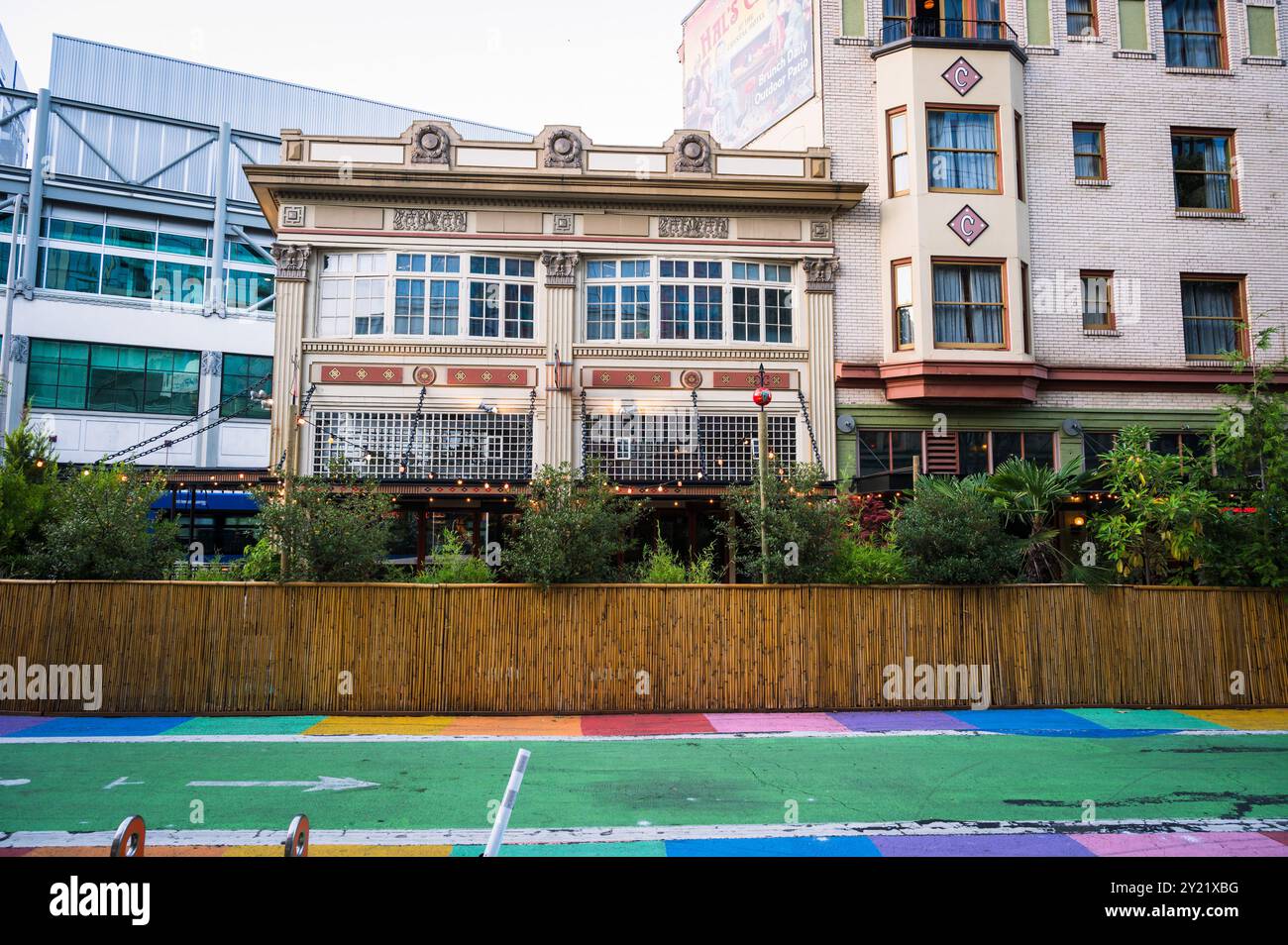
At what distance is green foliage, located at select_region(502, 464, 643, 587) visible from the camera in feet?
38.4

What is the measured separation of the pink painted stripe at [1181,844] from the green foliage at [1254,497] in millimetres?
7558

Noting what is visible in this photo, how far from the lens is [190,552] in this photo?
13930 mm

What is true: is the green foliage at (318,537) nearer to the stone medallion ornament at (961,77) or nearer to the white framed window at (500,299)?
the white framed window at (500,299)

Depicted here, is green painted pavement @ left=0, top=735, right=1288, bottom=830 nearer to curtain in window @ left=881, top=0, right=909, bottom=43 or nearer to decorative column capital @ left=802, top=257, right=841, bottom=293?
decorative column capital @ left=802, top=257, right=841, bottom=293

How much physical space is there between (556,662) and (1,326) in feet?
116

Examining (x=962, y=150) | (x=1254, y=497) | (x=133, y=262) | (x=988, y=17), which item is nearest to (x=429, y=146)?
(x=962, y=150)

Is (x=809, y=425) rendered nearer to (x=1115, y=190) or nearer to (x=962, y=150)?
(x=962, y=150)

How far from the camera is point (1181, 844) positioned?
6496mm

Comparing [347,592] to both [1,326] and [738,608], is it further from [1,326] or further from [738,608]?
[1,326]

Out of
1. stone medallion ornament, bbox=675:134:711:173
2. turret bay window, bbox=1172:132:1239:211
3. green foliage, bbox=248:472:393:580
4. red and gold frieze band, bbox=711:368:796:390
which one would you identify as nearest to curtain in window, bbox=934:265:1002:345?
red and gold frieze band, bbox=711:368:796:390

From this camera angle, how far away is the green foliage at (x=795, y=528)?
12.3 metres
